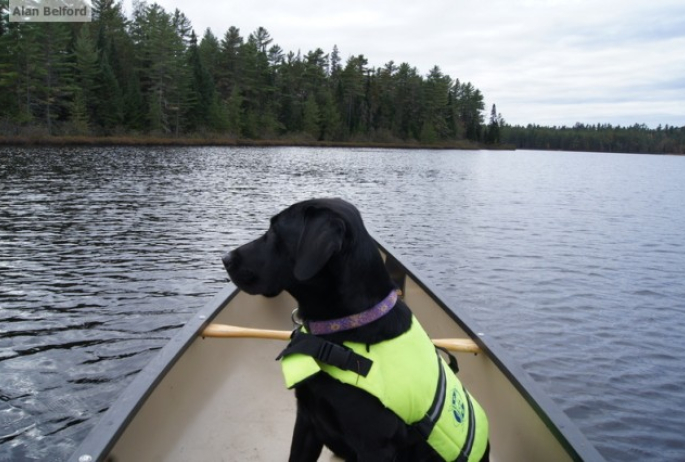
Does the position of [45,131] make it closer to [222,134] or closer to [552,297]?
[222,134]

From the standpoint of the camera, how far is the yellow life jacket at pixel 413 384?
2281mm

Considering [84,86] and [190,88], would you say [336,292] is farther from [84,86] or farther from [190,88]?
[190,88]

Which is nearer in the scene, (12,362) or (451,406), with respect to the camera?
(451,406)

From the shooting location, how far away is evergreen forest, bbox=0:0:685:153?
58.3 m

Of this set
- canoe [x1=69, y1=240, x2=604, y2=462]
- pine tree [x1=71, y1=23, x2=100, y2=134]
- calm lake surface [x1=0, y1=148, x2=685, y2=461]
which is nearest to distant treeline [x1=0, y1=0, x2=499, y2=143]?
pine tree [x1=71, y1=23, x2=100, y2=134]

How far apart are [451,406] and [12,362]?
6.57m

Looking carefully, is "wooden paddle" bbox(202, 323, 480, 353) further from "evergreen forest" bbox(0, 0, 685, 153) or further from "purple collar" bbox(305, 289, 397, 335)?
"evergreen forest" bbox(0, 0, 685, 153)

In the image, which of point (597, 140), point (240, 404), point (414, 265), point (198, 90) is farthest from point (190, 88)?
point (597, 140)

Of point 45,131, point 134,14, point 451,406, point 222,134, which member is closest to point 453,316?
point 451,406

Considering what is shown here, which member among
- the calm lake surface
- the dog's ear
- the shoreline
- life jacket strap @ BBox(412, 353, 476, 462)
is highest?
the shoreline

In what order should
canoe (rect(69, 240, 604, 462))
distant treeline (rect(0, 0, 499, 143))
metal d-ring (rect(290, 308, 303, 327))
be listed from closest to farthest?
metal d-ring (rect(290, 308, 303, 327)) < canoe (rect(69, 240, 604, 462)) < distant treeline (rect(0, 0, 499, 143))

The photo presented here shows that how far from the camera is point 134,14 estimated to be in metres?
92.0

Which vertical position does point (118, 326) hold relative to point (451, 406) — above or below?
below

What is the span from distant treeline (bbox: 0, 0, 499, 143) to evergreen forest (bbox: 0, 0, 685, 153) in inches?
6.7
